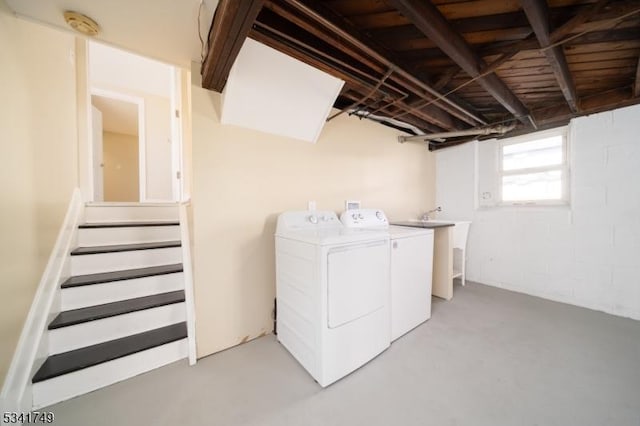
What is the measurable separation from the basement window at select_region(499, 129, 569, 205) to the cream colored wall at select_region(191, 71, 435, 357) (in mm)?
2321

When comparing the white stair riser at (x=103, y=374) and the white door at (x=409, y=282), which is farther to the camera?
the white door at (x=409, y=282)

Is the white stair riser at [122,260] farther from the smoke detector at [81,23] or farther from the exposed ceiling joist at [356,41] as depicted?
the exposed ceiling joist at [356,41]

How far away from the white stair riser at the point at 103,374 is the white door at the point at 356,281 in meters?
1.24

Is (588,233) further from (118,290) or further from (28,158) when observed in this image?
(28,158)

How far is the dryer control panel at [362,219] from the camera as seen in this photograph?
7.13 ft

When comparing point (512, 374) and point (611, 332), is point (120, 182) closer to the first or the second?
point (512, 374)

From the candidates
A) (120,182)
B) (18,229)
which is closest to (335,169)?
(18,229)

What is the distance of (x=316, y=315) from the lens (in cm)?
142

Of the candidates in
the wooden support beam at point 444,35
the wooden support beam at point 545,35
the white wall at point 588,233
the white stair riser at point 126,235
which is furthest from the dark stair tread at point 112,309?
the white wall at point 588,233

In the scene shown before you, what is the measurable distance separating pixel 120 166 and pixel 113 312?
4.80 metres

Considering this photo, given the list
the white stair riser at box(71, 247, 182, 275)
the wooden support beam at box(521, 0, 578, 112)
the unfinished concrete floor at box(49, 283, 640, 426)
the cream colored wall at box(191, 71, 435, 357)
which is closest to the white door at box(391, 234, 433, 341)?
the unfinished concrete floor at box(49, 283, 640, 426)

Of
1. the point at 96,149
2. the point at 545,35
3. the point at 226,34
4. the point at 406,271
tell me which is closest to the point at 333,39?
the point at 226,34

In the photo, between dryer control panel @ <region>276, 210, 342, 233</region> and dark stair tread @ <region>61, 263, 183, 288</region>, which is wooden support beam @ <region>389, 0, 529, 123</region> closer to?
dryer control panel @ <region>276, 210, 342, 233</region>

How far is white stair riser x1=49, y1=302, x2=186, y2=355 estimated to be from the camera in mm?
1418
